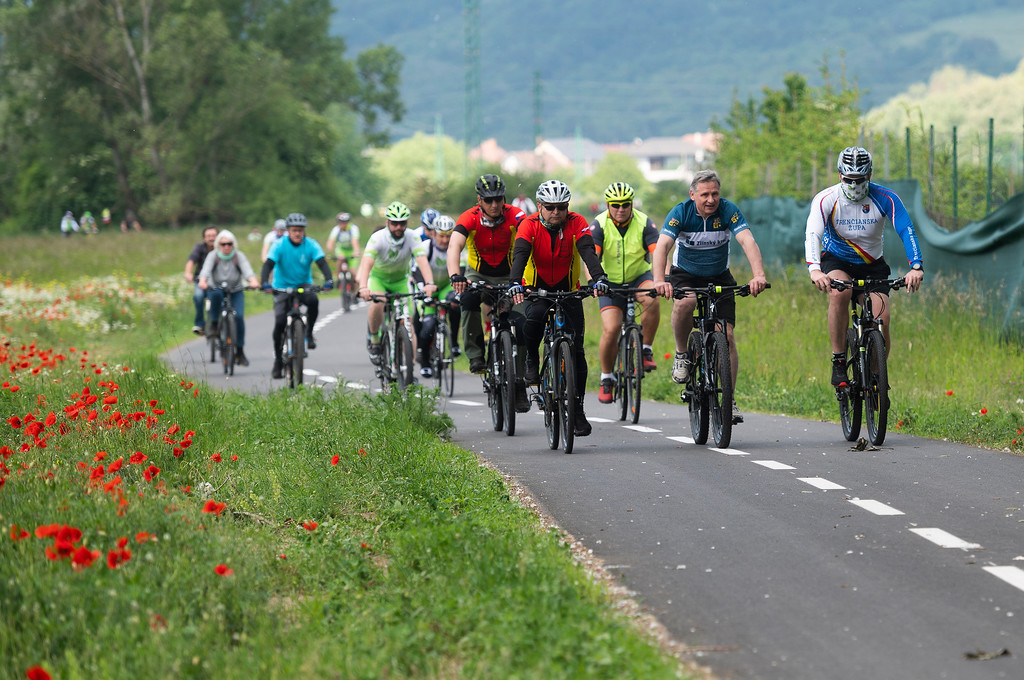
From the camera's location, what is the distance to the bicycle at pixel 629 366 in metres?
13.2

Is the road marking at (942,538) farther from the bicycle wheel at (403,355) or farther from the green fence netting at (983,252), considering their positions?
the bicycle wheel at (403,355)

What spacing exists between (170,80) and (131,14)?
153 inches

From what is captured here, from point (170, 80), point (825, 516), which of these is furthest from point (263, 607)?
point (170, 80)

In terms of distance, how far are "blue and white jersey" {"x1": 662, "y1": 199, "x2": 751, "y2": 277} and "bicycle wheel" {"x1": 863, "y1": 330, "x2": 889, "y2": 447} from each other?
4.58 feet

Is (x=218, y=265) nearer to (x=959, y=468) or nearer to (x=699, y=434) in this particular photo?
(x=699, y=434)

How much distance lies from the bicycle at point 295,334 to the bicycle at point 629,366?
4.60 meters

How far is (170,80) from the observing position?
75.5 meters

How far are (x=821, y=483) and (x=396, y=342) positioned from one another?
24.4 feet

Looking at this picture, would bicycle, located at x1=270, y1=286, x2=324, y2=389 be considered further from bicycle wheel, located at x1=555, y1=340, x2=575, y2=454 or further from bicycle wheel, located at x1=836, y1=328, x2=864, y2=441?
bicycle wheel, located at x1=836, y1=328, x2=864, y2=441

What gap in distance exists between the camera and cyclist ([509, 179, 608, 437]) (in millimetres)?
10766

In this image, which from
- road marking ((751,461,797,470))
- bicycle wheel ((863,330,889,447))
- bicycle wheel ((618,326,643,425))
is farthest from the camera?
bicycle wheel ((618,326,643,425))

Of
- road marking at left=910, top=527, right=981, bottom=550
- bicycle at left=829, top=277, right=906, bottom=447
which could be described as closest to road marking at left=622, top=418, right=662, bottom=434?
bicycle at left=829, top=277, right=906, bottom=447

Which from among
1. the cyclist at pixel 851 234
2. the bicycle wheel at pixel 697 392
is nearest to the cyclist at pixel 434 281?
→ the bicycle wheel at pixel 697 392

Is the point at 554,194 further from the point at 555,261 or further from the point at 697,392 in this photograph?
the point at 697,392
